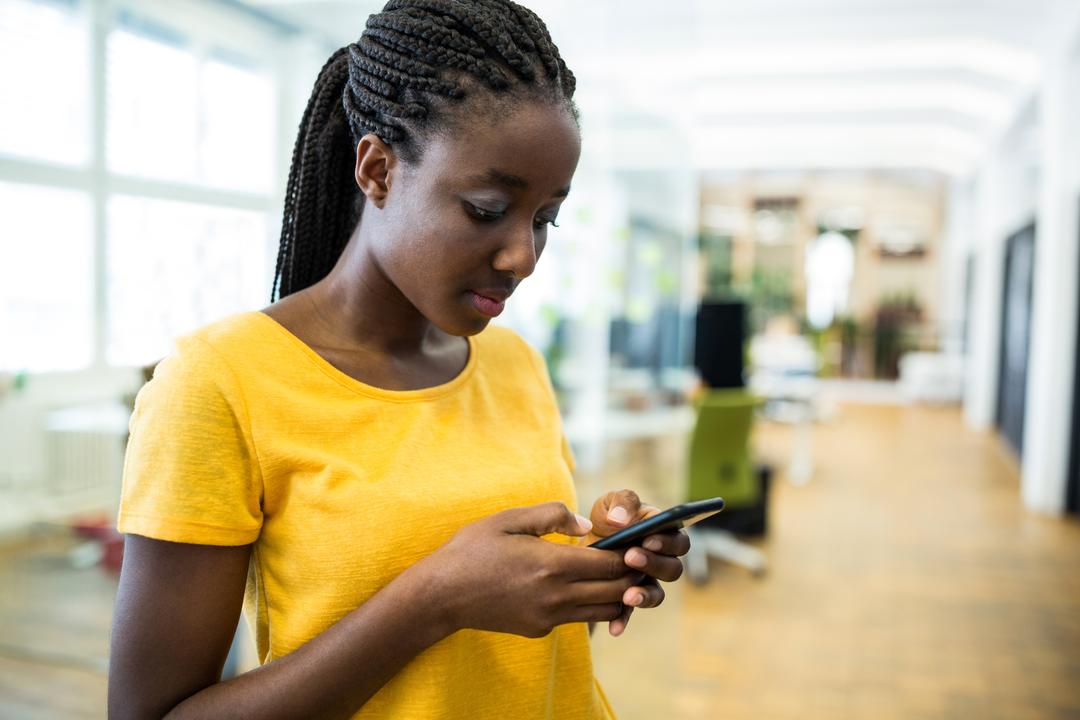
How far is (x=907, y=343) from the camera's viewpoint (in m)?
15.5

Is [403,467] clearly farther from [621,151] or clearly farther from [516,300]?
[621,151]

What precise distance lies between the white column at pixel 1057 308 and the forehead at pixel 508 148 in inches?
272

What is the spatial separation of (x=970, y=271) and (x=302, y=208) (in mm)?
14248

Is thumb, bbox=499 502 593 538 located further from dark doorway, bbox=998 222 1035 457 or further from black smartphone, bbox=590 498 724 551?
dark doorway, bbox=998 222 1035 457

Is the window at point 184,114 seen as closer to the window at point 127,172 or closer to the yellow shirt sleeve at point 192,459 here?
the window at point 127,172

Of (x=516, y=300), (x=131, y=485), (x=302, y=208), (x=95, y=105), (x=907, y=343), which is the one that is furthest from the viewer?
(x=907, y=343)

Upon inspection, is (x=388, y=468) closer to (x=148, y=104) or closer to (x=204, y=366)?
(x=204, y=366)

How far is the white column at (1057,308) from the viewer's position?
21.5ft

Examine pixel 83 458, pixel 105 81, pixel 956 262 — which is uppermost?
pixel 956 262

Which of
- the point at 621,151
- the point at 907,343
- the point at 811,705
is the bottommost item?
the point at 811,705

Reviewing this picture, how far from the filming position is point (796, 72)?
9.02m

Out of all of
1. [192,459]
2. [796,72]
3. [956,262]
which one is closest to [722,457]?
[192,459]

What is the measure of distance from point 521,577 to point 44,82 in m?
1.59

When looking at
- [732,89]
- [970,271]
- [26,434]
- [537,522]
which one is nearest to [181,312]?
[26,434]
